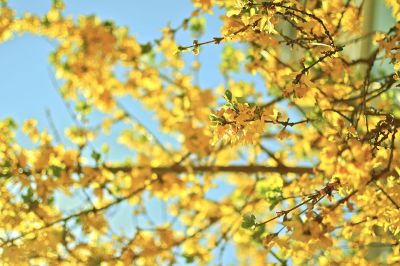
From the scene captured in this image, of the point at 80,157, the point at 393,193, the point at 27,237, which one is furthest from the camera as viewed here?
the point at 80,157

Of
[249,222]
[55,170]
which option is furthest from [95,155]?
[249,222]

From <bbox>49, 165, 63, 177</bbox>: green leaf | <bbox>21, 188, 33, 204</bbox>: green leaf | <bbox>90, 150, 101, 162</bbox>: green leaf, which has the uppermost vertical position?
<bbox>90, 150, 101, 162</bbox>: green leaf

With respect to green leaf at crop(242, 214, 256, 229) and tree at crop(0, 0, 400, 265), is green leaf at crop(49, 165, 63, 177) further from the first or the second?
green leaf at crop(242, 214, 256, 229)

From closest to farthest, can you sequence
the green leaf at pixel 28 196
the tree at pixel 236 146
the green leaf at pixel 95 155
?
the tree at pixel 236 146
the green leaf at pixel 28 196
the green leaf at pixel 95 155

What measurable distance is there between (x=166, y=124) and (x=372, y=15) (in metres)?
2.61

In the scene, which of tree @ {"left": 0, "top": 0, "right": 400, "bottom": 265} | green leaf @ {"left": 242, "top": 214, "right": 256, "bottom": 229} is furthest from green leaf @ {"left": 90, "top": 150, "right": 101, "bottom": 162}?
green leaf @ {"left": 242, "top": 214, "right": 256, "bottom": 229}

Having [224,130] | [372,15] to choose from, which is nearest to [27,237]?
[224,130]

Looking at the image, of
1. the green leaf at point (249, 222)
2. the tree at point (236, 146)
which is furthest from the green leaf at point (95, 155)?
the green leaf at point (249, 222)

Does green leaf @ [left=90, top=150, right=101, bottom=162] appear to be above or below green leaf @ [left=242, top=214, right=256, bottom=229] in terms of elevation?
above

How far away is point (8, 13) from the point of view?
4789 mm

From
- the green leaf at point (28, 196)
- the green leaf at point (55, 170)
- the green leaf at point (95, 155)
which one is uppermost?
the green leaf at point (95, 155)

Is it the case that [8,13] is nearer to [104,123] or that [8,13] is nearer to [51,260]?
[104,123]

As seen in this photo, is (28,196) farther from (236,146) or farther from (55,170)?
(236,146)

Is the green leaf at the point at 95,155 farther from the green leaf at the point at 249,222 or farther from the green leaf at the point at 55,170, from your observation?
the green leaf at the point at 249,222
